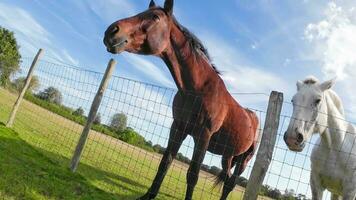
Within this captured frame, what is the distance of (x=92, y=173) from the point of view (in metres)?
7.23

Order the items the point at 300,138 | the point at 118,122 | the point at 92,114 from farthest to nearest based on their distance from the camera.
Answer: the point at 118,122, the point at 92,114, the point at 300,138

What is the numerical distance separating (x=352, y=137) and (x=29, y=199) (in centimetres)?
447

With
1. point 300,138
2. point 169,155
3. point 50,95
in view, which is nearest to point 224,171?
point 169,155

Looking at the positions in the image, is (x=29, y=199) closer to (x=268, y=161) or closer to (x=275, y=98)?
(x=268, y=161)

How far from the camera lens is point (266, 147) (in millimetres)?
4281

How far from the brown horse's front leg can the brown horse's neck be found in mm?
696

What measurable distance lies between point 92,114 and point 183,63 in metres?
2.09

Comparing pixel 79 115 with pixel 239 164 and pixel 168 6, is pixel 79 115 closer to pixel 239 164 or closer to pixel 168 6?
pixel 239 164

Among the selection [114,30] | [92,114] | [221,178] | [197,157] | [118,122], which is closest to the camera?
[114,30]

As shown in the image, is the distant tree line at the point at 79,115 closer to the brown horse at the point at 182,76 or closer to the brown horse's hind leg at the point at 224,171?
the brown horse's hind leg at the point at 224,171

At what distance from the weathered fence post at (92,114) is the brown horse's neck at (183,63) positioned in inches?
68.9

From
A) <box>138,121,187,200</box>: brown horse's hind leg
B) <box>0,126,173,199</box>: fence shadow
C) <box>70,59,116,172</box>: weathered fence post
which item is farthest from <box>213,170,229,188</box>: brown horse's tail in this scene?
<box>70,59,116,172</box>: weathered fence post

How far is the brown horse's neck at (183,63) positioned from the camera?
577 centimetres

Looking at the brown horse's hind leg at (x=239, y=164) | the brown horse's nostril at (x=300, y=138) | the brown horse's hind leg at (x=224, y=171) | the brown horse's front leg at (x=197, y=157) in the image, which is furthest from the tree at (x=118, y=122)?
the brown horse's nostril at (x=300, y=138)
